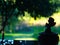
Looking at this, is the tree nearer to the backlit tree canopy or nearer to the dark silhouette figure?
the backlit tree canopy

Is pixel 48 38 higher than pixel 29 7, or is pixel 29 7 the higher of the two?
pixel 29 7

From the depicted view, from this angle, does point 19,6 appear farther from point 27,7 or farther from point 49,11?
point 49,11

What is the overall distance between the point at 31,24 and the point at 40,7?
4546mm

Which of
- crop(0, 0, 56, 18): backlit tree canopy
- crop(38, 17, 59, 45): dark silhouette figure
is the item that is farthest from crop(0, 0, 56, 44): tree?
crop(38, 17, 59, 45): dark silhouette figure

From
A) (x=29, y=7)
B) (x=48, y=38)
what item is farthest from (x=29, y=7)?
(x=48, y=38)

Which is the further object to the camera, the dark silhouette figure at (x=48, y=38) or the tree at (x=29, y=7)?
the tree at (x=29, y=7)

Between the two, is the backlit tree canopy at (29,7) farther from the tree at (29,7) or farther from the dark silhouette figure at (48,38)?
the dark silhouette figure at (48,38)

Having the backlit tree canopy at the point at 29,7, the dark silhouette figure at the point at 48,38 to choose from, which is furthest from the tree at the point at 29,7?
the dark silhouette figure at the point at 48,38

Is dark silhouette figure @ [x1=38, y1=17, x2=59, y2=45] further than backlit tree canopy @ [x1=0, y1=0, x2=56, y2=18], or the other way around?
backlit tree canopy @ [x1=0, y1=0, x2=56, y2=18]

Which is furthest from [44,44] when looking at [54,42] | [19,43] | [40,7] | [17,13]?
[17,13]

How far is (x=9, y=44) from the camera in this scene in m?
3.24

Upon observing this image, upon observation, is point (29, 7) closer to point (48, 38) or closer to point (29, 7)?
point (29, 7)

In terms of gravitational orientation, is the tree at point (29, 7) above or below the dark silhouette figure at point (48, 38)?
above

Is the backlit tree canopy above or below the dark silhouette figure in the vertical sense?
above
